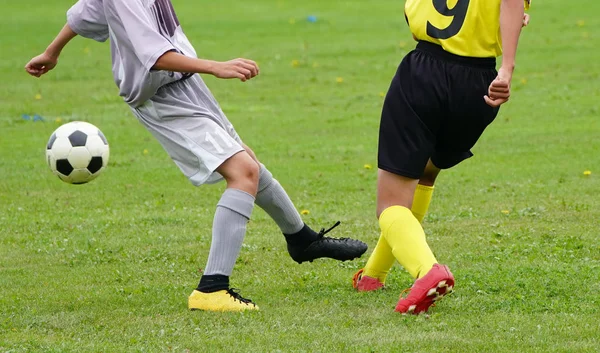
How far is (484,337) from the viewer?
4.72 meters

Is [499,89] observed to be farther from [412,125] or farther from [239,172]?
[239,172]

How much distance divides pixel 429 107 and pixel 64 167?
2.97 m

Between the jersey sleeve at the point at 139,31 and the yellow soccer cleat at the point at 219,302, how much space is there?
1201 mm

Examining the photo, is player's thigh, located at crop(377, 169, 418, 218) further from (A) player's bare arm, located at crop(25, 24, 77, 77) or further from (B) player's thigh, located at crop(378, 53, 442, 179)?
(A) player's bare arm, located at crop(25, 24, 77, 77)

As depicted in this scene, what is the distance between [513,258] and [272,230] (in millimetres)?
2142

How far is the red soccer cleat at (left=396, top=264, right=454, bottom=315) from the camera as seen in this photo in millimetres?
4945

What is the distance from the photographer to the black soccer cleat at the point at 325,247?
612 cm

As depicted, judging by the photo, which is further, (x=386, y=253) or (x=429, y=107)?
(x=386, y=253)

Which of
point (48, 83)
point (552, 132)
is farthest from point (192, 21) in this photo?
point (552, 132)

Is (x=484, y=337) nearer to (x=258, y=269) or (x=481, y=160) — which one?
(x=258, y=269)

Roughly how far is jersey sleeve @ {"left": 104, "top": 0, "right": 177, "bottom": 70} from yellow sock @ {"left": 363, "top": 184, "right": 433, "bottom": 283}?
1.58 m

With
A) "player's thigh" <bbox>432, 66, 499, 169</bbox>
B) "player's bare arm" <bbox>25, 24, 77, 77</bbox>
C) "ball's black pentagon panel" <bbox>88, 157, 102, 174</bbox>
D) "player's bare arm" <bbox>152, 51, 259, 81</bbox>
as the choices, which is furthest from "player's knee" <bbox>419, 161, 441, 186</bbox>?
"ball's black pentagon panel" <bbox>88, 157, 102, 174</bbox>

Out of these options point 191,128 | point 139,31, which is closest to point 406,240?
point 191,128

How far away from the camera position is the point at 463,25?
201 inches
